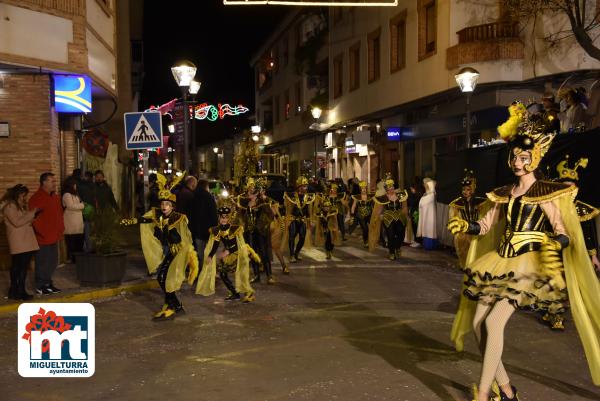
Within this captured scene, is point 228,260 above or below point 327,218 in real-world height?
below

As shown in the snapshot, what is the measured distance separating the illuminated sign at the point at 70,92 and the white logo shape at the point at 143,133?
186 centimetres

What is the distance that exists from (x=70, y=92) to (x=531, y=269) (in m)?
11.2

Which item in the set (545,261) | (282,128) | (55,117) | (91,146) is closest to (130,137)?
(55,117)

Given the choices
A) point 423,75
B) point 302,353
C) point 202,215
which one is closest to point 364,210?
point 202,215

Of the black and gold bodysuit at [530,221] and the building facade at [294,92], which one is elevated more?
the building facade at [294,92]

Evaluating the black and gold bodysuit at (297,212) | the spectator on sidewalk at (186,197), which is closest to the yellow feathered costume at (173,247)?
the spectator on sidewalk at (186,197)

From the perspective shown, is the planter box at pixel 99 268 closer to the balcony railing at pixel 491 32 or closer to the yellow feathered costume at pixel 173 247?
the yellow feathered costume at pixel 173 247

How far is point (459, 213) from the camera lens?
1137 cm

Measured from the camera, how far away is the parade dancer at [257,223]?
38.9 feet

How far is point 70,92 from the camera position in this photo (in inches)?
545

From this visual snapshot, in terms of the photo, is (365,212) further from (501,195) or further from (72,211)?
(501,195)

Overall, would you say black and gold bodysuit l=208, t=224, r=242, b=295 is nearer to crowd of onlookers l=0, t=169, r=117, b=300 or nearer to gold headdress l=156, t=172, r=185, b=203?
gold headdress l=156, t=172, r=185, b=203

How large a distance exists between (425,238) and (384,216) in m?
2.30

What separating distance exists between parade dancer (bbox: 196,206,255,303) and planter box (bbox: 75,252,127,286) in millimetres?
1878
